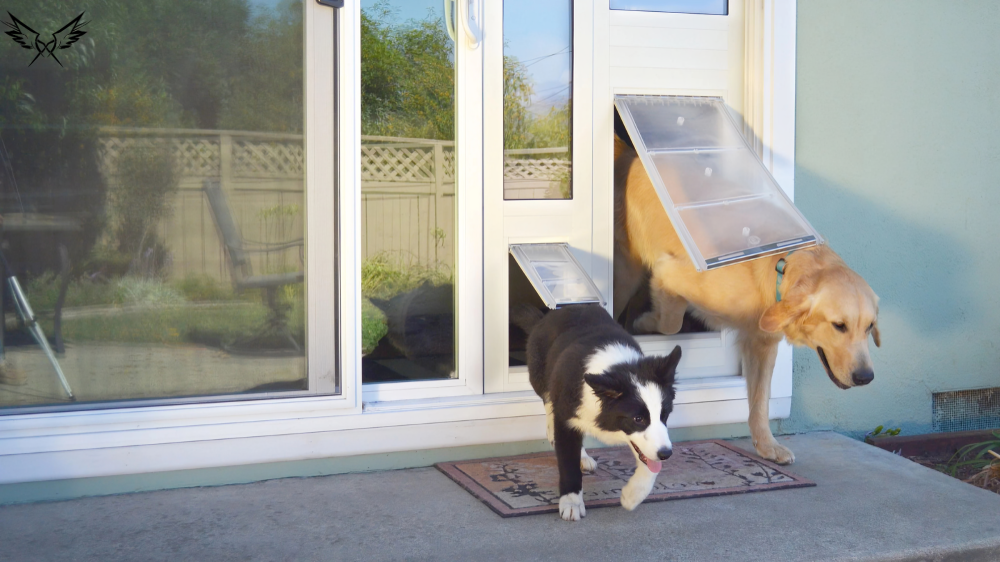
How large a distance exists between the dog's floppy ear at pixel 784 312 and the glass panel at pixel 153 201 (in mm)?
1877

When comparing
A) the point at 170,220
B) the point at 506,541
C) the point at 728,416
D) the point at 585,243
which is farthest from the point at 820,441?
the point at 170,220

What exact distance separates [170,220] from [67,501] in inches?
43.0

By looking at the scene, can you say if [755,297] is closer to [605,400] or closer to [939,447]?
[605,400]

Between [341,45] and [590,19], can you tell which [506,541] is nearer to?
[341,45]

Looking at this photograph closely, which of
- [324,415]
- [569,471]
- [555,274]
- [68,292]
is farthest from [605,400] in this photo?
[68,292]

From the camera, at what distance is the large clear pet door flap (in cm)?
329

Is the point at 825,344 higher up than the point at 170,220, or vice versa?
the point at 170,220

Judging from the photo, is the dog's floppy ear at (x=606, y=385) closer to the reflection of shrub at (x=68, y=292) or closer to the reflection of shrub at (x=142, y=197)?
the reflection of shrub at (x=142, y=197)

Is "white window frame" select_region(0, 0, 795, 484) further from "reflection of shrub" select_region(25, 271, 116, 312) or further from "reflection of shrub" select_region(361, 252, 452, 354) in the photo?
"reflection of shrub" select_region(25, 271, 116, 312)

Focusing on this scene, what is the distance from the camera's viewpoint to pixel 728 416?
3818mm

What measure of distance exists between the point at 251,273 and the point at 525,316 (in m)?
1.20

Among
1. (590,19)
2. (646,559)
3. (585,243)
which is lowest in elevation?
(646,559)

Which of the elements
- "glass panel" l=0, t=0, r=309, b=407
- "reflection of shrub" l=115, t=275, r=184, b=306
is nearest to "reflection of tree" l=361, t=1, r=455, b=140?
"glass panel" l=0, t=0, r=309, b=407

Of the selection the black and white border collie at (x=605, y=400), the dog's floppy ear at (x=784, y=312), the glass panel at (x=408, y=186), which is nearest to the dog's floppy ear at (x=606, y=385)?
the black and white border collie at (x=605, y=400)
